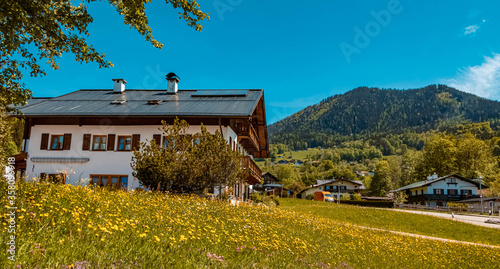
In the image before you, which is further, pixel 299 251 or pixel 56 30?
pixel 56 30

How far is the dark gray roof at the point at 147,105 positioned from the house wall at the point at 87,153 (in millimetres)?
1277

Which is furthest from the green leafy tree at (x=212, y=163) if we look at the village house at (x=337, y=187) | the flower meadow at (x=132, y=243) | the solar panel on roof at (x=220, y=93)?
the village house at (x=337, y=187)

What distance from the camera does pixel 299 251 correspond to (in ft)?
25.2

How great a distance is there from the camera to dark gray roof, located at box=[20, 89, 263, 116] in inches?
961

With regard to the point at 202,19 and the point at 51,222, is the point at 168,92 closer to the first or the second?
the point at 202,19

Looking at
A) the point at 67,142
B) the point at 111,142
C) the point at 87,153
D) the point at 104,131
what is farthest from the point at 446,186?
the point at 67,142

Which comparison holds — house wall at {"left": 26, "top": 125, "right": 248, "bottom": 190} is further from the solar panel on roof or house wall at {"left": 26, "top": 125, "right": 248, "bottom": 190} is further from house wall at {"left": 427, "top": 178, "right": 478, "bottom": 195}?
house wall at {"left": 427, "top": 178, "right": 478, "bottom": 195}

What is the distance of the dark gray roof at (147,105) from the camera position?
24422mm

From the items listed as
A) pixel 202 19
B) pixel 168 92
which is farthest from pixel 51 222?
pixel 168 92

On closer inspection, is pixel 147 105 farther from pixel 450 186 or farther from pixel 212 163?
pixel 450 186

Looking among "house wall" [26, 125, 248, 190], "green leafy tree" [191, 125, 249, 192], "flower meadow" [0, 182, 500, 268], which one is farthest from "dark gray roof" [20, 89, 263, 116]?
"flower meadow" [0, 182, 500, 268]

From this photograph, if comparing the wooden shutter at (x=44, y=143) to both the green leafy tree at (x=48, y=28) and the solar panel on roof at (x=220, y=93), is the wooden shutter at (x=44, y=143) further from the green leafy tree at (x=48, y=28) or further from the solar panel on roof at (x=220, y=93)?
the green leafy tree at (x=48, y=28)

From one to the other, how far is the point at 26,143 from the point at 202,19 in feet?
75.5

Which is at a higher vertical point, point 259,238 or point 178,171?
point 178,171
